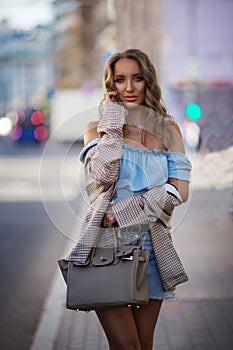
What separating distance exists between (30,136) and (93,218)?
98.1 feet

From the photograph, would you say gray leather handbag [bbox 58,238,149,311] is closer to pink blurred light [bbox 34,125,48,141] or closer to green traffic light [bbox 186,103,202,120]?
green traffic light [bbox 186,103,202,120]

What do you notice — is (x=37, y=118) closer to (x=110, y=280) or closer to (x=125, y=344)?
(x=125, y=344)

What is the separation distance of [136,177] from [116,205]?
16cm

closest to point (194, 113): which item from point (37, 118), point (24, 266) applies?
point (24, 266)

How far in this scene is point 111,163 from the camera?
3391 millimetres

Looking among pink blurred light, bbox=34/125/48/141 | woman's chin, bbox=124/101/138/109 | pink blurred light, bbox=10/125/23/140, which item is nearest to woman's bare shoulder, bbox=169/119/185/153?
woman's chin, bbox=124/101/138/109

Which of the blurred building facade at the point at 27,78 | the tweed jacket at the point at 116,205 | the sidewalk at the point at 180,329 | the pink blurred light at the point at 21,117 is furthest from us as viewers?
the blurred building facade at the point at 27,78

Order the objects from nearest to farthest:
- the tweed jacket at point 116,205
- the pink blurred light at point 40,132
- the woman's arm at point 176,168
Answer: the tweed jacket at point 116,205 < the woman's arm at point 176,168 < the pink blurred light at point 40,132

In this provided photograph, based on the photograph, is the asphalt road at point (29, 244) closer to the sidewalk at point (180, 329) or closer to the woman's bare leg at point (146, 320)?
the sidewalk at point (180, 329)

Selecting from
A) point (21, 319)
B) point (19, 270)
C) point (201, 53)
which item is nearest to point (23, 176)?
point (201, 53)

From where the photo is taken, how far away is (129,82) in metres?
3.60

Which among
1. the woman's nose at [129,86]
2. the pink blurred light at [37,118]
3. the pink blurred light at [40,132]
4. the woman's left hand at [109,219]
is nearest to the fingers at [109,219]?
the woman's left hand at [109,219]

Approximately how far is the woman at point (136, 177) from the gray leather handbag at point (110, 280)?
0.25ft

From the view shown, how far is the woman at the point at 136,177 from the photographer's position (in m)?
3.41
